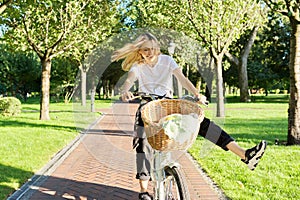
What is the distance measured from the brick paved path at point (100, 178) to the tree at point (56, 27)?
789 centimetres

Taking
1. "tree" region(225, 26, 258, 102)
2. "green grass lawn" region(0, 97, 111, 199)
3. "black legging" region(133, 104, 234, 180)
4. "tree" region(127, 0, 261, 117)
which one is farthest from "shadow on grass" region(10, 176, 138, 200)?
"tree" region(225, 26, 258, 102)

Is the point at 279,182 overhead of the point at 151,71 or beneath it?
beneath

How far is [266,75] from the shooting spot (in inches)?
1693

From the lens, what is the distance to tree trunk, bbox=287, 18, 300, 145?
31.7 feet

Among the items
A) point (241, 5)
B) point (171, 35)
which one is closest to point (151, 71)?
point (171, 35)

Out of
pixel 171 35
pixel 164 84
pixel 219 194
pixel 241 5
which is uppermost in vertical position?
pixel 241 5

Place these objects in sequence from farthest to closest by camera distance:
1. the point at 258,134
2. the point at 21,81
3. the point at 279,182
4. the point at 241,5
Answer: the point at 21,81 < the point at 241,5 < the point at 258,134 < the point at 279,182

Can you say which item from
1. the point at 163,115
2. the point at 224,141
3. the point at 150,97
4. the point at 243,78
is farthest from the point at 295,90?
the point at 243,78

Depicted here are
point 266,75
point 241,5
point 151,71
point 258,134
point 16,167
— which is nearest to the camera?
point 151,71

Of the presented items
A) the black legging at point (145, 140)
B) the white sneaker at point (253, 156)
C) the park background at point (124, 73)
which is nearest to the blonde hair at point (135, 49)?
the black legging at point (145, 140)

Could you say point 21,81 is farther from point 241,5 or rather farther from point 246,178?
point 246,178

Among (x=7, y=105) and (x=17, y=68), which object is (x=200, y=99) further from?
(x=17, y=68)

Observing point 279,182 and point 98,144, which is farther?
point 98,144

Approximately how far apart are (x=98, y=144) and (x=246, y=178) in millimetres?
5240
